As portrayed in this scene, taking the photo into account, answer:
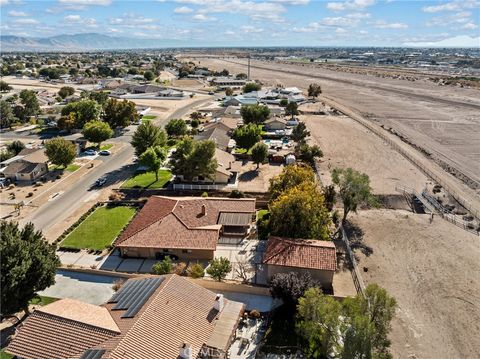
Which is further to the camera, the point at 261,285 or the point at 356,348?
the point at 261,285

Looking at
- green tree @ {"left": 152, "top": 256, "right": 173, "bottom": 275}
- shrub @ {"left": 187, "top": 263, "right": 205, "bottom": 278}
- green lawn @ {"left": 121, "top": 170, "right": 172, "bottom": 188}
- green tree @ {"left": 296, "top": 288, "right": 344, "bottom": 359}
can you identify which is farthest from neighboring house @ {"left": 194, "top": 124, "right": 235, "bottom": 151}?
green tree @ {"left": 296, "top": 288, "right": 344, "bottom": 359}

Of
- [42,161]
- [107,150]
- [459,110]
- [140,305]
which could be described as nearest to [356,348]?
[140,305]

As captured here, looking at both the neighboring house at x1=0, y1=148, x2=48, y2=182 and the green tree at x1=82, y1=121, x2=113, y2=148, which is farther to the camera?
the green tree at x1=82, y1=121, x2=113, y2=148

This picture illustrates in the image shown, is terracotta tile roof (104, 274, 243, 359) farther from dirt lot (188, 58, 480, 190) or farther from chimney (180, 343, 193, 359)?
dirt lot (188, 58, 480, 190)

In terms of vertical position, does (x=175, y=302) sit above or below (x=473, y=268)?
above

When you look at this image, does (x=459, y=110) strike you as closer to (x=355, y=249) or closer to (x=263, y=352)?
(x=355, y=249)
